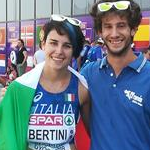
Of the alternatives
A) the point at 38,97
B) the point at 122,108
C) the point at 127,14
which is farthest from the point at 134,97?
the point at 38,97

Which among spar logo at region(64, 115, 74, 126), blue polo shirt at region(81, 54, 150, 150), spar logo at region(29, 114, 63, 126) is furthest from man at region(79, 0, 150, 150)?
spar logo at region(29, 114, 63, 126)

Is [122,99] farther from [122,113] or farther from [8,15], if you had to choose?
[8,15]

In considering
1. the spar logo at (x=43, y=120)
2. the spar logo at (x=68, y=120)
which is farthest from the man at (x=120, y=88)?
the spar logo at (x=43, y=120)

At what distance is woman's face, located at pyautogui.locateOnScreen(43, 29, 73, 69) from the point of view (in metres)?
2.86

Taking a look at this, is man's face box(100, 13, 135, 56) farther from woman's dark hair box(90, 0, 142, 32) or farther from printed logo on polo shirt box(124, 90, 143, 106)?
printed logo on polo shirt box(124, 90, 143, 106)

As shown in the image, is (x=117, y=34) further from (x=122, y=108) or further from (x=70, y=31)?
(x=122, y=108)

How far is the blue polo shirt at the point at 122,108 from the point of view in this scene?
8.77ft

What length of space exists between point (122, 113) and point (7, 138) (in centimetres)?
75

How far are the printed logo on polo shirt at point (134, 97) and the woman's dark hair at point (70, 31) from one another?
49 cm

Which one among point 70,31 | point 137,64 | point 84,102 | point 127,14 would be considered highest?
point 127,14

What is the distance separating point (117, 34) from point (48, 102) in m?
0.63

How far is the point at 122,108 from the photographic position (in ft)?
8.87

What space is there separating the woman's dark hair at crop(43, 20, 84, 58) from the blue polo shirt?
0.22 meters

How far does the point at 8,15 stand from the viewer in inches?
805
